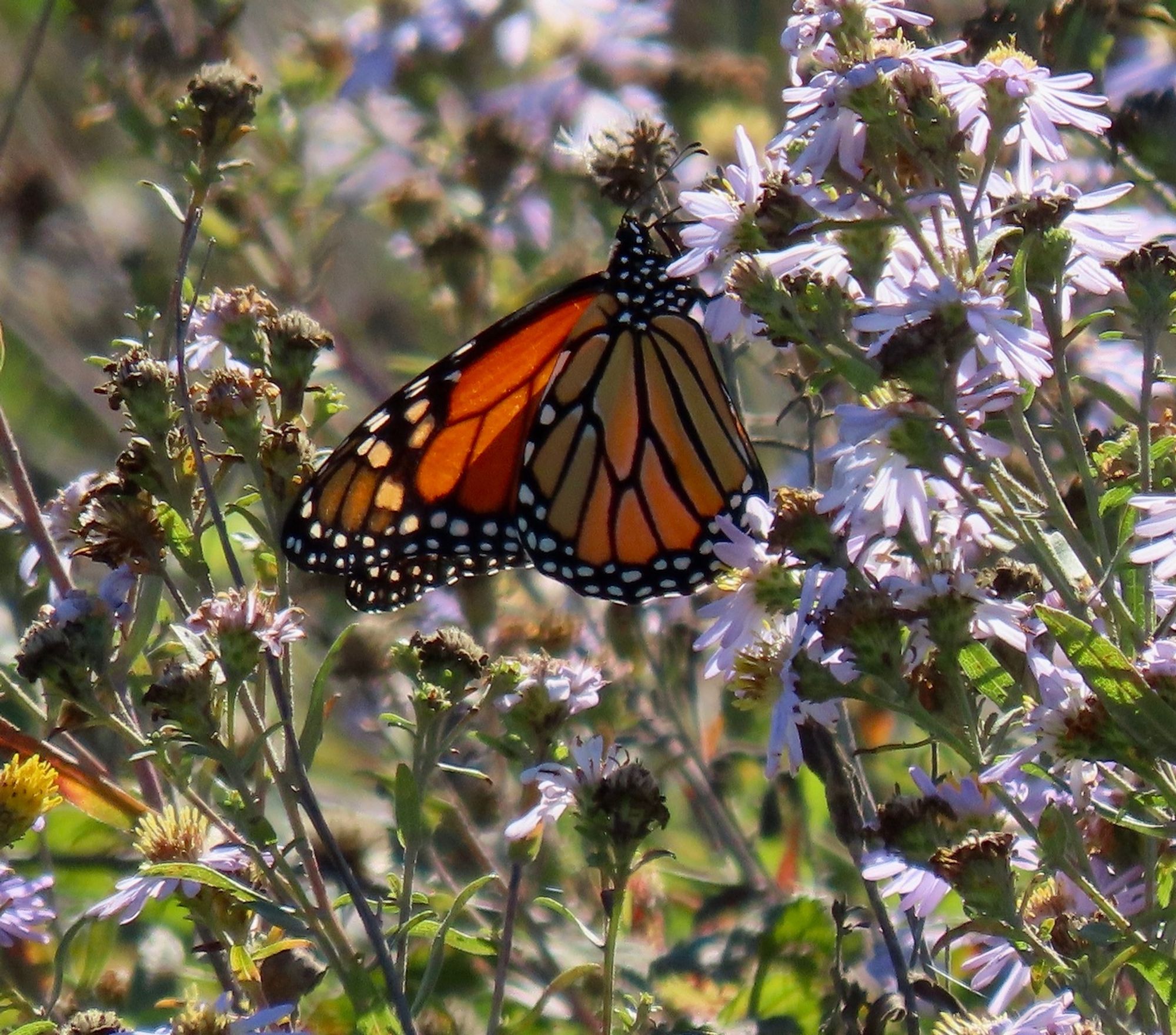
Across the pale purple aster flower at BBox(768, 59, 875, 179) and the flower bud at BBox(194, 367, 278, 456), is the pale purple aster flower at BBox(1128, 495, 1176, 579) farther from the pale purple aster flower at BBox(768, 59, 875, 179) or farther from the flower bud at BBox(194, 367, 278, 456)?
the flower bud at BBox(194, 367, 278, 456)

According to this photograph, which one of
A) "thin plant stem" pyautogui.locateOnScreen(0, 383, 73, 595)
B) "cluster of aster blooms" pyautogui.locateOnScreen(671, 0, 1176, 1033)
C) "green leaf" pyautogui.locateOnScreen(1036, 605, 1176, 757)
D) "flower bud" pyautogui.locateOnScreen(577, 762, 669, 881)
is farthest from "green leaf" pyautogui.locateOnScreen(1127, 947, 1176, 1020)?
"thin plant stem" pyautogui.locateOnScreen(0, 383, 73, 595)

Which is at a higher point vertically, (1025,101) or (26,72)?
(26,72)

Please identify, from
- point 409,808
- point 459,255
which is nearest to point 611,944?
point 409,808

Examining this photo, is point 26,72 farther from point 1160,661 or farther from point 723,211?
point 1160,661

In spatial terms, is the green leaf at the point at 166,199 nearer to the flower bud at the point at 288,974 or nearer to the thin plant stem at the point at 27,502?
the thin plant stem at the point at 27,502

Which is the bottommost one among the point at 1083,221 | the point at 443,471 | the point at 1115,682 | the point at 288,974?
the point at 288,974

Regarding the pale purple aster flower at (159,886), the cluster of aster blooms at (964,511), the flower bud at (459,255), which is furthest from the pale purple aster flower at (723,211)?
the flower bud at (459,255)

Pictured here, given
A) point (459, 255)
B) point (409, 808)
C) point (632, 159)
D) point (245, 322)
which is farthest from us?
point (459, 255)

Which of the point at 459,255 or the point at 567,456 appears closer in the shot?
the point at 567,456
